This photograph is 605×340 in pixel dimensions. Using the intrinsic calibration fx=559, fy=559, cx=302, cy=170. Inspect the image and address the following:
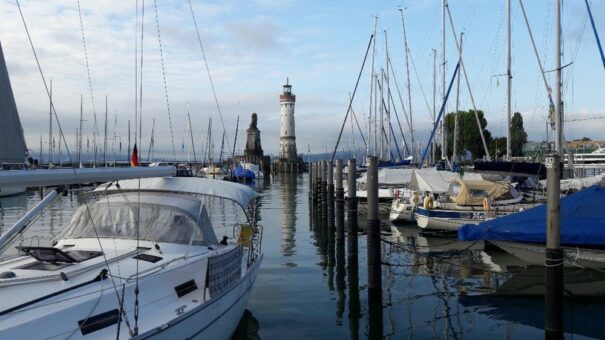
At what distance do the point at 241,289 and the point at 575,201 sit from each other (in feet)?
28.8

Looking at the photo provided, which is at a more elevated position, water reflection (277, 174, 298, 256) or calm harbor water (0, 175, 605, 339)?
calm harbor water (0, 175, 605, 339)

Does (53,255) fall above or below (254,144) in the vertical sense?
below

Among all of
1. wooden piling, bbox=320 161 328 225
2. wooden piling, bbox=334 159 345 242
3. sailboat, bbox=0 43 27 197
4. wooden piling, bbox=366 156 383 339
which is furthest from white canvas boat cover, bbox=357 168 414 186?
sailboat, bbox=0 43 27 197

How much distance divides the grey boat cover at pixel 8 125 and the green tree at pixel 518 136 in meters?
63.1

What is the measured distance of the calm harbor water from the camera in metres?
10.9

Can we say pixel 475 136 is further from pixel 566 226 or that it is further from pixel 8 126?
pixel 8 126

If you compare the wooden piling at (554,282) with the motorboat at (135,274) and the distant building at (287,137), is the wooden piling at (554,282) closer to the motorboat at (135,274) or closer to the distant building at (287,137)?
the motorboat at (135,274)

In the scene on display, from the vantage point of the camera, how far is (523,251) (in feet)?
48.1

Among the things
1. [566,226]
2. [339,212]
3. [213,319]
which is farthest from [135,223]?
[339,212]

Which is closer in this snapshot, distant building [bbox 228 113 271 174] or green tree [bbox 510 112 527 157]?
green tree [bbox 510 112 527 157]

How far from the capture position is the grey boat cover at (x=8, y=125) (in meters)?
6.13

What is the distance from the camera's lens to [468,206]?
940 inches

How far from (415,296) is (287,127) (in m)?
94.9

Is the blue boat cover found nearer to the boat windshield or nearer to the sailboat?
the boat windshield
